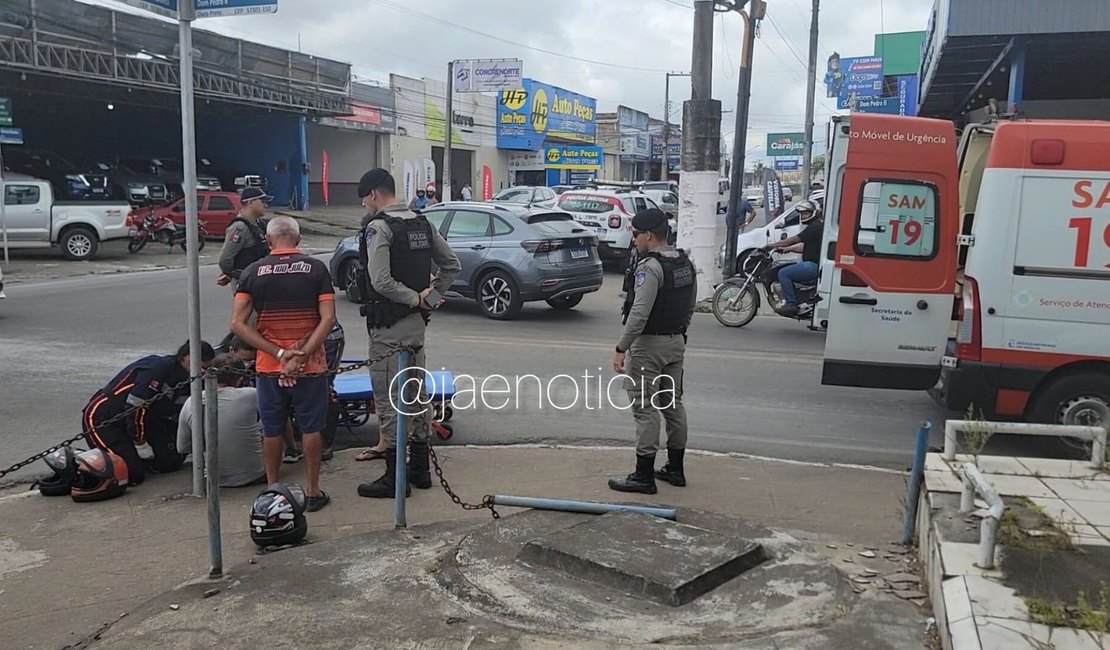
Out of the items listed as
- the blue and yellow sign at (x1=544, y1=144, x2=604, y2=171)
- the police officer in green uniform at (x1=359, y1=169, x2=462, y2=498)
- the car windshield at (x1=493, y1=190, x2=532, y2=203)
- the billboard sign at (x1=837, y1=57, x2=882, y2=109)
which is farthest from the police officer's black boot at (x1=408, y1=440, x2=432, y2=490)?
the blue and yellow sign at (x1=544, y1=144, x2=604, y2=171)

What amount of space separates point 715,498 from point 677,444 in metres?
0.42

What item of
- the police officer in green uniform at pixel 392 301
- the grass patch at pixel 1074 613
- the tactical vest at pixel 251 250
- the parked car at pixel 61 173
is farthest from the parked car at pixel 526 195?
the grass patch at pixel 1074 613

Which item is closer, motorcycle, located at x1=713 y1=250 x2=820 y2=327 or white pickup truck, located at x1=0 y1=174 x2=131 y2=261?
motorcycle, located at x1=713 y1=250 x2=820 y2=327

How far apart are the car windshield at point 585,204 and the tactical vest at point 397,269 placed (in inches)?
579

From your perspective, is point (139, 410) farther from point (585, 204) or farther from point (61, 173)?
point (61, 173)

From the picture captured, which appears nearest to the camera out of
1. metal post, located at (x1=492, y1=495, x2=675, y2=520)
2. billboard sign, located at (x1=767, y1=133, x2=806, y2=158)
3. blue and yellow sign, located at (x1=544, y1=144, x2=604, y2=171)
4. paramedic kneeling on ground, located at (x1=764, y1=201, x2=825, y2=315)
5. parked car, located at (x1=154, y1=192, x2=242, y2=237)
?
metal post, located at (x1=492, y1=495, x2=675, y2=520)

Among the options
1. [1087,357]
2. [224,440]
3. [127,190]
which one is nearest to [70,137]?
[127,190]

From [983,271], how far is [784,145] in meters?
60.3

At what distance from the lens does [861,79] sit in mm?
34344

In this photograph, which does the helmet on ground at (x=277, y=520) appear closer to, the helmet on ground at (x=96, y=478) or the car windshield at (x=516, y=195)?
the helmet on ground at (x=96, y=478)

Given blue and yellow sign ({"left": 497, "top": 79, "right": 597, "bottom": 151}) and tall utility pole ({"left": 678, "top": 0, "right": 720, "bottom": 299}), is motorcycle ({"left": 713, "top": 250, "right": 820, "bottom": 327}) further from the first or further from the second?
blue and yellow sign ({"left": 497, "top": 79, "right": 597, "bottom": 151})

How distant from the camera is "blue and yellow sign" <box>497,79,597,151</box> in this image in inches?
1986

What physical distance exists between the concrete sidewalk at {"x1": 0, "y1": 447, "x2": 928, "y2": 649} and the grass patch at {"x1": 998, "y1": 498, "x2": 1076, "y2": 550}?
52 centimetres

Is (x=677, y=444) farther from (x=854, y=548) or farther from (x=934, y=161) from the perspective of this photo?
(x=934, y=161)
